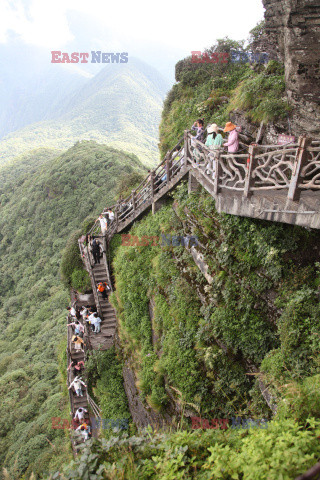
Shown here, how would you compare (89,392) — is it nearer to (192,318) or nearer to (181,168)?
(192,318)

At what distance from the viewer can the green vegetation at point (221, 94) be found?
8828 mm

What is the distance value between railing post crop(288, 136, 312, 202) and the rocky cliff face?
3.47 m

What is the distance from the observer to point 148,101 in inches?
4966

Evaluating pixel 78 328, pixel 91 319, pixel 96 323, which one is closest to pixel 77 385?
pixel 78 328

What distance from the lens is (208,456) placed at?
150 inches

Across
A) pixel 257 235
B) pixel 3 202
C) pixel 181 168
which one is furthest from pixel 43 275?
pixel 257 235

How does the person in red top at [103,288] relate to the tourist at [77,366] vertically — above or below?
above

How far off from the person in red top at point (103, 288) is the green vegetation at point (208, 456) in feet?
27.3

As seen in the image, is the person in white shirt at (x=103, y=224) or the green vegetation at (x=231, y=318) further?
the person in white shirt at (x=103, y=224)

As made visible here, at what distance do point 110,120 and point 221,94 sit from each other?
109699mm

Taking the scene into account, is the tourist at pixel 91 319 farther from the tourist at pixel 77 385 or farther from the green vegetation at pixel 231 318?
the green vegetation at pixel 231 318

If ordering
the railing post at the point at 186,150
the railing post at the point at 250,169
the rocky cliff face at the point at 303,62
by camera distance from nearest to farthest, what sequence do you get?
the railing post at the point at 250,169
the rocky cliff face at the point at 303,62
the railing post at the point at 186,150

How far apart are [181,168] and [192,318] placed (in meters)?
5.02

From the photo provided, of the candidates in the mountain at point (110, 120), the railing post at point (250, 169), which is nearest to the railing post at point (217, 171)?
the railing post at point (250, 169)
